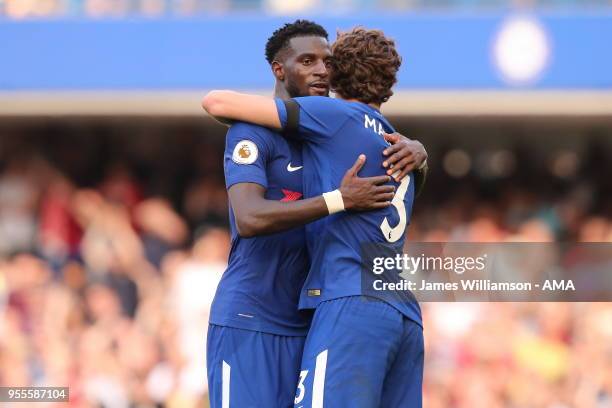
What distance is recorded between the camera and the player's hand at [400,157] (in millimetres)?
4719

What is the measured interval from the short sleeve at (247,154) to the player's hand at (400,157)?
0.49 meters

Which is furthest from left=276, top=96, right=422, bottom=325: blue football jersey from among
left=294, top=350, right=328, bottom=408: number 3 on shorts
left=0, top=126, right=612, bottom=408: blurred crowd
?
left=0, top=126, right=612, bottom=408: blurred crowd

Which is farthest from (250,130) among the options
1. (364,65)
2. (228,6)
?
(228,6)

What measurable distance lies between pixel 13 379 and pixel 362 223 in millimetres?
5402

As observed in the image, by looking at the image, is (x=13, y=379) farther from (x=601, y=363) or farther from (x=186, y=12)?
(x=601, y=363)

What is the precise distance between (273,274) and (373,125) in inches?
29.9

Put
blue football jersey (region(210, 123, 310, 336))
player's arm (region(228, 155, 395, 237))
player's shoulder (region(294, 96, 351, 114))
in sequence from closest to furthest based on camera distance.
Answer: player's arm (region(228, 155, 395, 237))
player's shoulder (region(294, 96, 351, 114))
blue football jersey (region(210, 123, 310, 336))

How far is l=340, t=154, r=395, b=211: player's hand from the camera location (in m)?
4.54

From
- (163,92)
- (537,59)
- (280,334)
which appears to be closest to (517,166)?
(537,59)

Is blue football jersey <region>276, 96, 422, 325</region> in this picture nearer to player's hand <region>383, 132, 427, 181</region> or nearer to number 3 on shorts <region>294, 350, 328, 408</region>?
player's hand <region>383, 132, 427, 181</region>

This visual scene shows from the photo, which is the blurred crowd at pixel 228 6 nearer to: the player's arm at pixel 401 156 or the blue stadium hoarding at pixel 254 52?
the blue stadium hoarding at pixel 254 52

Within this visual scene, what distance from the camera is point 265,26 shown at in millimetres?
10117

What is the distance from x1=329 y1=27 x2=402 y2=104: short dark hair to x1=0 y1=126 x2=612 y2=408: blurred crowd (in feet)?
13.9

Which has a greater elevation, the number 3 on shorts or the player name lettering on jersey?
the player name lettering on jersey
